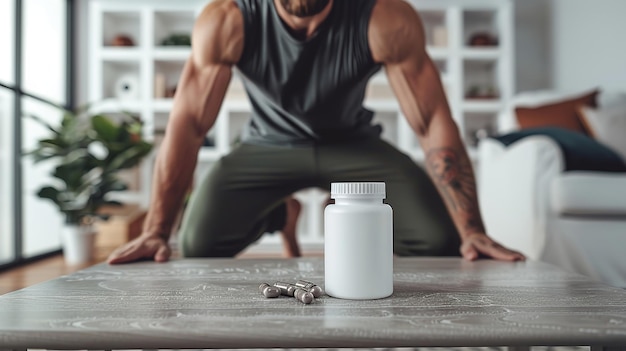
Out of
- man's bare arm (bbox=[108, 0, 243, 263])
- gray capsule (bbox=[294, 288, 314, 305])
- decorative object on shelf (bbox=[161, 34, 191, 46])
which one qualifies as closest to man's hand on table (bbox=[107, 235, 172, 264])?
man's bare arm (bbox=[108, 0, 243, 263])

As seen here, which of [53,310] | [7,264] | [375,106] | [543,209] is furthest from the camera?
[375,106]

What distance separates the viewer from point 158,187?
117 centimetres

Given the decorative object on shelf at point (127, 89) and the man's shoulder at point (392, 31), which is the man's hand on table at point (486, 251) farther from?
the decorative object on shelf at point (127, 89)

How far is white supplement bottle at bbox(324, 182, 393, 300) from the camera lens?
0.59m

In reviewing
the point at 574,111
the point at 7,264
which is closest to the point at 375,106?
the point at 574,111

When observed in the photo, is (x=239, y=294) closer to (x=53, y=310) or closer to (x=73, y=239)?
(x=53, y=310)

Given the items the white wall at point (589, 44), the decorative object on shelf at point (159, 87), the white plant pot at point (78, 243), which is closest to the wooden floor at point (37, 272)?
the white plant pot at point (78, 243)

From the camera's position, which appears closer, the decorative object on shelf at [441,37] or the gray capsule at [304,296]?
the gray capsule at [304,296]

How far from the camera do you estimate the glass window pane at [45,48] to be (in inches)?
125

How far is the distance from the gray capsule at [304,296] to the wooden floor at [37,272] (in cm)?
201

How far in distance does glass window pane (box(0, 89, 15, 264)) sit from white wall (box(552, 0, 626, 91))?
360cm

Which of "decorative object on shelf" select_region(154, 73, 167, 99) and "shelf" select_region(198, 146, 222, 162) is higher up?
"decorative object on shelf" select_region(154, 73, 167, 99)

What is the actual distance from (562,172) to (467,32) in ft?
7.72

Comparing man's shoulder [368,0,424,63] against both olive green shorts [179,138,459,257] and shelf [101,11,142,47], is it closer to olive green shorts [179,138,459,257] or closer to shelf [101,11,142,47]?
olive green shorts [179,138,459,257]
